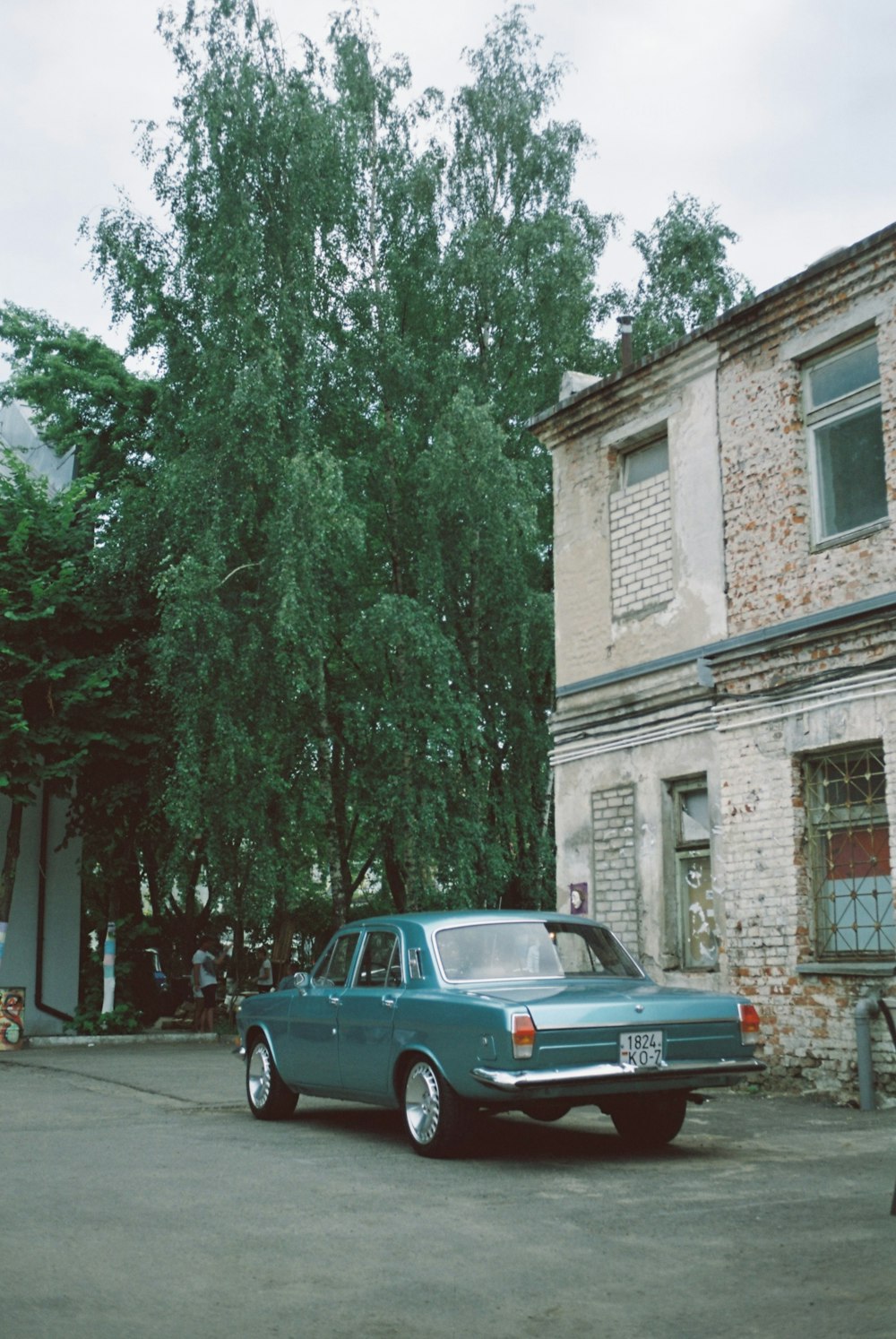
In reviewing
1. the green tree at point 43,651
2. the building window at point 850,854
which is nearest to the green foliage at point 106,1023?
the green tree at point 43,651

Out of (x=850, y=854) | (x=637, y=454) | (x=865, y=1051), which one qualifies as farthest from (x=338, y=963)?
(x=637, y=454)

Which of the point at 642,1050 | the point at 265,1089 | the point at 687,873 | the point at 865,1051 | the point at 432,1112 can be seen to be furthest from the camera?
the point at 687,873

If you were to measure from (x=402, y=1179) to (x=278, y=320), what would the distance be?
16.0m

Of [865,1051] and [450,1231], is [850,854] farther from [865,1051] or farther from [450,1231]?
[450,1231]

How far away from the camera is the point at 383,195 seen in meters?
24.6

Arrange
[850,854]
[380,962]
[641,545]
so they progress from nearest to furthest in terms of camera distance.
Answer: [380,962] < [850,854] < [641,545]

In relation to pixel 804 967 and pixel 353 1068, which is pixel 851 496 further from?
pixel 353 1068

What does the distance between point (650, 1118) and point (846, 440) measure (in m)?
6.74

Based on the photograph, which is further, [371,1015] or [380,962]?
[380,962]

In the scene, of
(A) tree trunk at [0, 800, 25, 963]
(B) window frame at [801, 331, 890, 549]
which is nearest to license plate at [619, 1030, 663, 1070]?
(B) window frame at [801, 331, 890, 549]

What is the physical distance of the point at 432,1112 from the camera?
9.23m

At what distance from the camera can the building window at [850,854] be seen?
12.6 m

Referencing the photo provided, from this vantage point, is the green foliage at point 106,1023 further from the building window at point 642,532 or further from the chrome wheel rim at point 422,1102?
the chrome wheel rim at point 422,1102

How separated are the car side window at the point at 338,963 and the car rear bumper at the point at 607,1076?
222 cm
